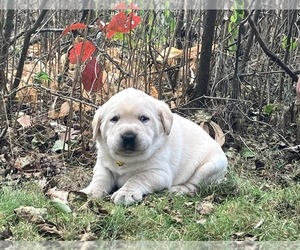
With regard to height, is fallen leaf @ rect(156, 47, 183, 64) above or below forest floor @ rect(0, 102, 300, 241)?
above

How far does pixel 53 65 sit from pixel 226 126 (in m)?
1.28

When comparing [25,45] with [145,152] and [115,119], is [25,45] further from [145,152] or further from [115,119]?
[145,152]

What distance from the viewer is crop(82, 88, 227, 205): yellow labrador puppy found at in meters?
3.55

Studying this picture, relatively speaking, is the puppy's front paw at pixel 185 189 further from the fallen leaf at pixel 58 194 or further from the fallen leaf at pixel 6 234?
the fallen leaf at pixel 6 234

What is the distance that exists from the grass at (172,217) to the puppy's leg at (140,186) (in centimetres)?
5

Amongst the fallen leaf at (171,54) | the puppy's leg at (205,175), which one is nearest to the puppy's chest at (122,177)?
the puppy's leg at (205,175)

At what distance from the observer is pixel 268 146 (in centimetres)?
482

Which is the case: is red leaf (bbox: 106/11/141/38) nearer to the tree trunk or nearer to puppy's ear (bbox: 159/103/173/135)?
puppy's ear (bbox: 159/103/173/135)

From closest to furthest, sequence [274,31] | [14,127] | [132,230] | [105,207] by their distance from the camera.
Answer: [132,230] < [105,207] < [14,127] < [274,31]

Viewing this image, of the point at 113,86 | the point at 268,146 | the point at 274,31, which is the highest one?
the point at 274,31

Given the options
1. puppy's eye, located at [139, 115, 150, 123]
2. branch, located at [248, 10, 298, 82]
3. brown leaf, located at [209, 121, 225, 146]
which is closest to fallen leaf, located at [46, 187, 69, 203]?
puppy's eye, located at [139, 115, 150, 123]

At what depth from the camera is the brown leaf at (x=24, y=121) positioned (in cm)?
471

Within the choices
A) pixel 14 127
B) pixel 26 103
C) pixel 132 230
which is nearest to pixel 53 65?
pixel 26 103

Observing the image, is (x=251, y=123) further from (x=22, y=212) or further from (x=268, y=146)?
(x=22, y=212)
